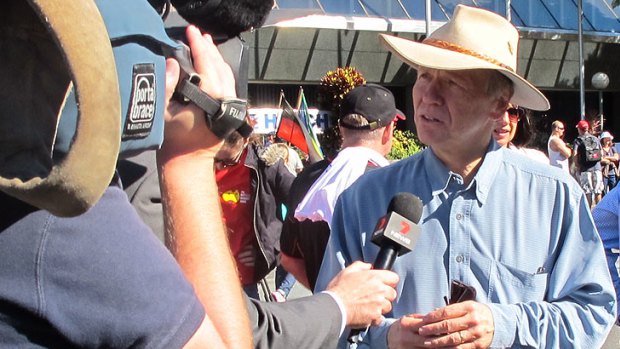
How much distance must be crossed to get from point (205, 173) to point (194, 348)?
0.43 metres

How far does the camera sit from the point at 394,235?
8.09 feet

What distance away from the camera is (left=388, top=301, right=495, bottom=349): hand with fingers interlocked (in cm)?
259

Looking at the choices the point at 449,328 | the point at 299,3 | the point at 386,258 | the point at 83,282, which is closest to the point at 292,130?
the point at 449,328

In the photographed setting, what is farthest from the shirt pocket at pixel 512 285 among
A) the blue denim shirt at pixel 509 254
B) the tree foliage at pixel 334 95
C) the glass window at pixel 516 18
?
the glass window at pixel 516 18

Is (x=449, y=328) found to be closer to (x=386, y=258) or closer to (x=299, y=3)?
(x=386, y=258)

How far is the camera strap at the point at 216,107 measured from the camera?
1.67 m

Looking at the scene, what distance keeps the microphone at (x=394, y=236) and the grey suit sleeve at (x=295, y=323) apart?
Answer: 47cm

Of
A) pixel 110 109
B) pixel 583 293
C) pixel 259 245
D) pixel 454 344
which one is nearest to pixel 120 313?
pixel 110 109

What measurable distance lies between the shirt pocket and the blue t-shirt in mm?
1629

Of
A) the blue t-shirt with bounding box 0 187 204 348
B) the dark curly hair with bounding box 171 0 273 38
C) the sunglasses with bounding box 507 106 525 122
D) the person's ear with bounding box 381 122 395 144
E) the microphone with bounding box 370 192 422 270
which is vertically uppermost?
the dark curly hair with bounding box 171 0 273 38

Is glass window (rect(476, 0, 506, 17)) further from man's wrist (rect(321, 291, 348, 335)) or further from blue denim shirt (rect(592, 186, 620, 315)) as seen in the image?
man's wrist (rect(321, 291, 348, 335))

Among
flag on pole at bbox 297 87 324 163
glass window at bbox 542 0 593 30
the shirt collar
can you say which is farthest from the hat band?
glass window at bbox 542 0 593 30

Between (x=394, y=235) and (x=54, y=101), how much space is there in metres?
1.43

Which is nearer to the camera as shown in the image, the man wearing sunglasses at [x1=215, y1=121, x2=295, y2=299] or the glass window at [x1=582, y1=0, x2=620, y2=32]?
the man wearing sunglasses at [x1=215, y1=121, x2=295, y2=299]
